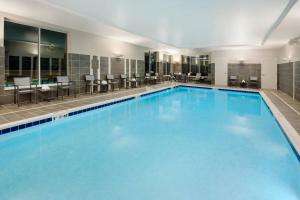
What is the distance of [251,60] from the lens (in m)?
13.2

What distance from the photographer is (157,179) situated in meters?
2.57

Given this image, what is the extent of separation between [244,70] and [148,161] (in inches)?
476

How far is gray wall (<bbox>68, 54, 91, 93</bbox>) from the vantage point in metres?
8.29

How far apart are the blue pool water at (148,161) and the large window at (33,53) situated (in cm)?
276

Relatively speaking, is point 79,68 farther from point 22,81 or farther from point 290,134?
point 290,134

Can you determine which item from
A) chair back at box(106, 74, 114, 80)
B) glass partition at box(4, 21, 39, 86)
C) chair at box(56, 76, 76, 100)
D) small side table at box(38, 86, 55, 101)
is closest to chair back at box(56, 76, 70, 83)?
chair at box(56, 76, 76, 100)

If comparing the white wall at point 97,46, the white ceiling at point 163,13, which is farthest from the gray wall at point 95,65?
the white ceiling at point 163,13

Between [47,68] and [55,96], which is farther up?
[47,68]

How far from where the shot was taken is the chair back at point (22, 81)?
20.1ft

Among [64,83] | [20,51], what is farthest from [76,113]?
[20,51]

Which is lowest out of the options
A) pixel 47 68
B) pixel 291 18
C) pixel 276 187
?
pixel 276 187

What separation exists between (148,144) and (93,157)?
1004 mm

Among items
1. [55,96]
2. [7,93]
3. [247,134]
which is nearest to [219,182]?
[247,134]

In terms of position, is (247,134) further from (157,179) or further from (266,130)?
(157,179)
